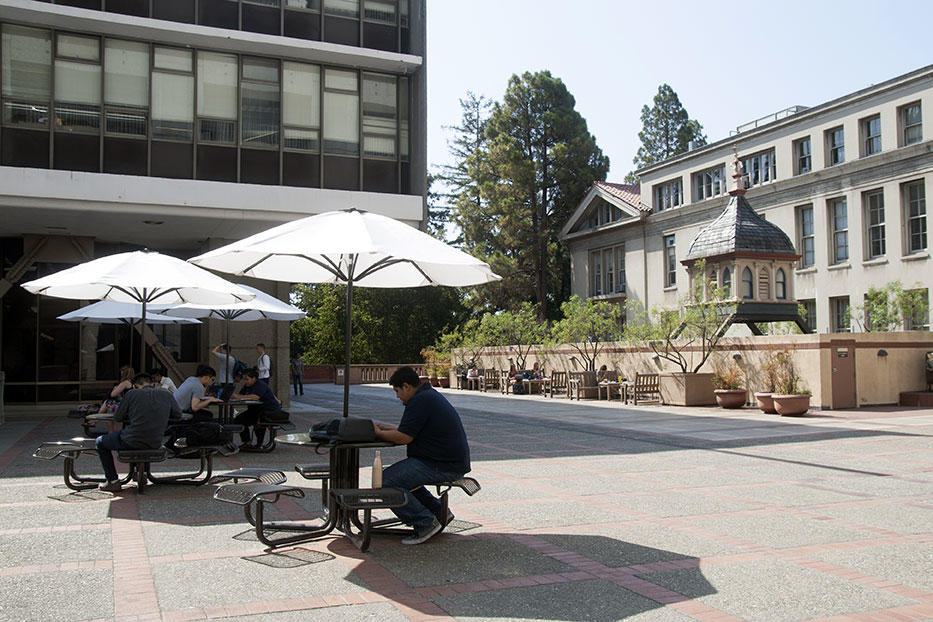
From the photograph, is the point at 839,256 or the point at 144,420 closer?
the point at 144,420

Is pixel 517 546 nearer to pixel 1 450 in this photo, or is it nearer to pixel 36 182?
pixel 1 450

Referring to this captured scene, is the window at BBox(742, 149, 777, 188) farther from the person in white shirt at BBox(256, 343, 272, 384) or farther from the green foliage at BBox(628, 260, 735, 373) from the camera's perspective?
the person in white shirt at BBox(256, 343, 272, 384)

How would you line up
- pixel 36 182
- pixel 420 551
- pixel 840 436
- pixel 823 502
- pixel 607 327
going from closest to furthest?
pixel 420 551, pixel 823 502, pixel 840 436, pixel 36 182, pixel 607 327

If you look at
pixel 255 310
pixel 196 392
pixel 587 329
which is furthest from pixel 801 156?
pixel 196 392

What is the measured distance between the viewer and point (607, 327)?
29984 millimetres

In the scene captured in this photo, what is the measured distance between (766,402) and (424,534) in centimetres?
1603

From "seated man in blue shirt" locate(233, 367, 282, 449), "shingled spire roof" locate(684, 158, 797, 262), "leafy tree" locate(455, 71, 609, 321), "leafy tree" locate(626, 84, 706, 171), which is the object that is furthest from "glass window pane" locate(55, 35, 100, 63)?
"leafy tree" locate(626, 84, 706, 171)

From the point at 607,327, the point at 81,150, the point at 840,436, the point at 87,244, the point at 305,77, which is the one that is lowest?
the point at 840,436

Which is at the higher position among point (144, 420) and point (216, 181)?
point (216, 181)

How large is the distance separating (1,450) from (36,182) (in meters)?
7.27

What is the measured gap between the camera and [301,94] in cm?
2164

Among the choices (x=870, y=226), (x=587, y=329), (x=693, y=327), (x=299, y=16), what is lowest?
(x=693, y=327)

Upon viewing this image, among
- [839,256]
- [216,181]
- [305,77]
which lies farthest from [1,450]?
[839,256]

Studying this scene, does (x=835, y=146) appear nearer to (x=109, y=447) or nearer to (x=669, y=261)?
(x=669, y=261)
